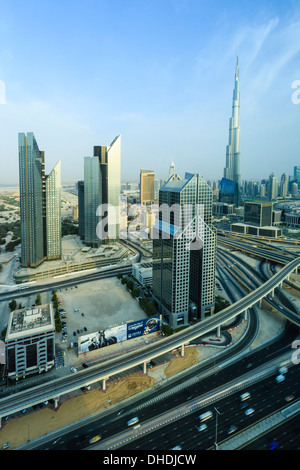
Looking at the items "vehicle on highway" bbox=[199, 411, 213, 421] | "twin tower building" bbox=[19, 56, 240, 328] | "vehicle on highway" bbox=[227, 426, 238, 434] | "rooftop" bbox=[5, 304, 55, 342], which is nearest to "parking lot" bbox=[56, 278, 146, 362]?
"rooftop" bbox=[5, 304, 55, 342]

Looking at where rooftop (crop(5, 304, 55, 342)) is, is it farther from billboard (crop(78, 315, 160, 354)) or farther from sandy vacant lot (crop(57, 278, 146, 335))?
sandy vacant lot (crop(57, 278, 146, 335))

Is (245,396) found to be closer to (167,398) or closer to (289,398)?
(289,398)

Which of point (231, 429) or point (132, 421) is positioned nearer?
point (231, 429)

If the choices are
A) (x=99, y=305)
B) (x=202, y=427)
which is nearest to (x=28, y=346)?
(x=99, y=305)

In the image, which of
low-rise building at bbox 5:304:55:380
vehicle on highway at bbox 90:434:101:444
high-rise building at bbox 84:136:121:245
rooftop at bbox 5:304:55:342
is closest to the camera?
vehicle on highway at bbox 90:434:101:444

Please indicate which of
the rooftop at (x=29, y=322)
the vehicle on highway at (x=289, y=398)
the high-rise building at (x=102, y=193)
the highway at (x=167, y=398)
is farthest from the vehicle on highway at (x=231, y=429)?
the high-rise building at (x=102, y=193)

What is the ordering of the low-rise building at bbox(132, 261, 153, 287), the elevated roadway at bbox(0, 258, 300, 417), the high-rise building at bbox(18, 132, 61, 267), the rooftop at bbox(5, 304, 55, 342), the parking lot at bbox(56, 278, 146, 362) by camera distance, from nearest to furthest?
the elevated roadway at bbox(0, 258, 300, 417), the rooftop at bbox(5, 304, 55, 342), the parking lot at bbox(56, 278, 146, 362), the low-rise building at bbox(132, 261, 153, 287), the high-rise building at bbox(18, 132, 61, 267)
